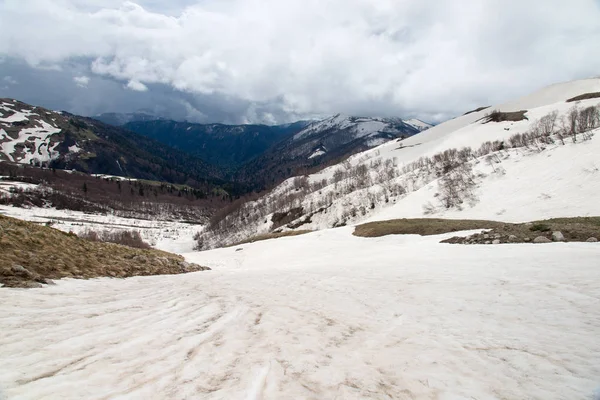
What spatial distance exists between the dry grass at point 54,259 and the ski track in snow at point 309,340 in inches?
38.8

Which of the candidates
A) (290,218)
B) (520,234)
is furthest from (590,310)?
(290,218)

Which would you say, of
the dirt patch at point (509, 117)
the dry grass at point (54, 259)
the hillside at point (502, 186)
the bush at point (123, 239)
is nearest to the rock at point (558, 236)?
the dry grass at point (54, 259)

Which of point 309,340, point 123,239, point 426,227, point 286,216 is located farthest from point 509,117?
point 123,239

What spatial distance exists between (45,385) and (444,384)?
18.1 feet

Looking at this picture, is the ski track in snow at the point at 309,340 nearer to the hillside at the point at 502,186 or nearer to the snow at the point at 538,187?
the snow at the point at 538,187

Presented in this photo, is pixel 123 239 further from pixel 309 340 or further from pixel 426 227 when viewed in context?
pixel 309 340

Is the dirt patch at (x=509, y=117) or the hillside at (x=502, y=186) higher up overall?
the dirt patch at (x=509, y=117)

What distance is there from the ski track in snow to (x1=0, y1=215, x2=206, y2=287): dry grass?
38.8 inches

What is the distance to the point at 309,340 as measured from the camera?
6.09m

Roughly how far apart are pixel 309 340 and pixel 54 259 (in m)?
11.5

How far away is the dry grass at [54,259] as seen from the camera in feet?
30.4

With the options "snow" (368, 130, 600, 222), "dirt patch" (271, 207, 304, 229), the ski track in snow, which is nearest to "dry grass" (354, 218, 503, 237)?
"snow" (368, 130, 600, 222)

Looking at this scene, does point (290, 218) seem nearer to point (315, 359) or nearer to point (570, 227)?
point (570, 227)

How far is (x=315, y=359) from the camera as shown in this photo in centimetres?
516
